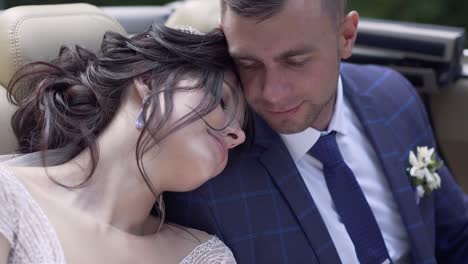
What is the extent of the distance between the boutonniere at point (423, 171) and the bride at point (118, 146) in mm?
551

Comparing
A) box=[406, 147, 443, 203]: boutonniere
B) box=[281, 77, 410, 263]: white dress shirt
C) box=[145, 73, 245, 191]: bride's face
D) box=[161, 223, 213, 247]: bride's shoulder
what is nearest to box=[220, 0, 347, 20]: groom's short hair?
box=[145, 73, 245, 191]: bride's face

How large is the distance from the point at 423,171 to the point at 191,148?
72 centimetres

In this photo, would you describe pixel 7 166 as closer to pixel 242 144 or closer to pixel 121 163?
pixel 121 163

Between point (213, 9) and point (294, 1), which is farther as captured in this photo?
point (213, 9)

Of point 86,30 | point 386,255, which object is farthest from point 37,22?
point 386,255

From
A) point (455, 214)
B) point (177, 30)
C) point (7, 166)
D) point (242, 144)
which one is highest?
point (177, 30)

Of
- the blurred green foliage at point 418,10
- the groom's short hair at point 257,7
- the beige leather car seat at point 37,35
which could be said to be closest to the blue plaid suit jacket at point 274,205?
the groom's short hair at point 257,7

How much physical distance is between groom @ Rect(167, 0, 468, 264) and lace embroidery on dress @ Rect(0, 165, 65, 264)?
37 cm

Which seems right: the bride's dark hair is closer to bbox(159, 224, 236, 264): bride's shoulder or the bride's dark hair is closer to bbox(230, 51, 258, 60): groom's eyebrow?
bbox(230, 51, 258, 60): groom's eyebrow

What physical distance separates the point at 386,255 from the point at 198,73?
65 cm

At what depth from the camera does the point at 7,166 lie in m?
1.57

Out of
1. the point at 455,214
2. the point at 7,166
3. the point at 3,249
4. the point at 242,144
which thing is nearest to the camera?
the point at 3,249

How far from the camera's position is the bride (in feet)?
5.05

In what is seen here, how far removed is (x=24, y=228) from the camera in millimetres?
1490
